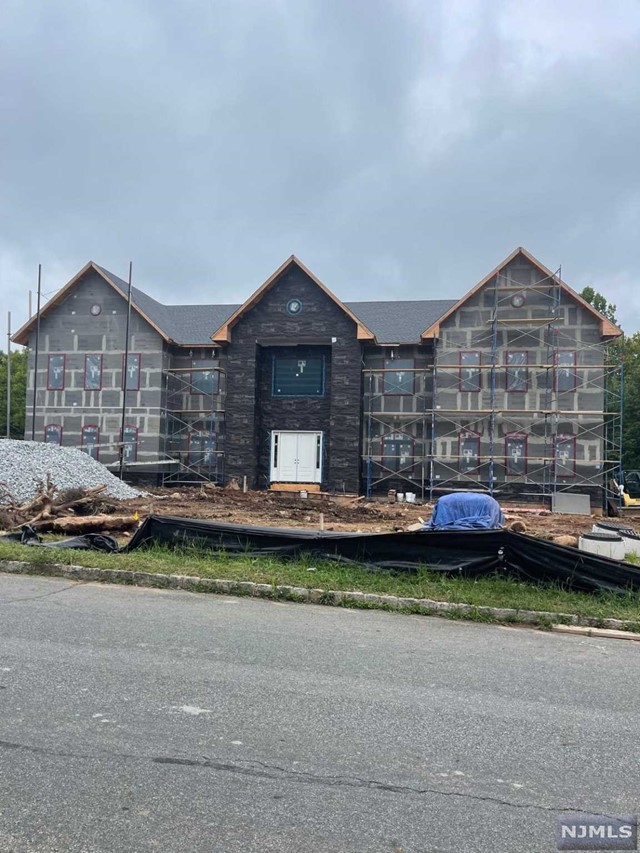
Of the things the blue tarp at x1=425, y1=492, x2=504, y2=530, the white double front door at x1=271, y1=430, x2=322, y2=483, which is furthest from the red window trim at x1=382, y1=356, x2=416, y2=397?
the blue tarp at x1=425, y1=492, x2=504, y2=530

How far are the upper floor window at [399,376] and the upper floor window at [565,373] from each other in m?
5.99

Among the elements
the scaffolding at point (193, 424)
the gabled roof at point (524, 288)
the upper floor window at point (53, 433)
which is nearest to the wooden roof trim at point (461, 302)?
the gabled roof at point (524, 288)

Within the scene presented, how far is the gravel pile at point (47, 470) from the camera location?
18.6m

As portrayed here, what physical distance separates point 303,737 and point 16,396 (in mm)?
54172

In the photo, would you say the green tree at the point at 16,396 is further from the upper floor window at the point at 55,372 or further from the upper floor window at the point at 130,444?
the upper floor window at the point at 130,444

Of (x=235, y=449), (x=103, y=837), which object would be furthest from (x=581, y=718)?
(x=235, y=449)

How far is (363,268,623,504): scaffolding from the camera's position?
83.7ft

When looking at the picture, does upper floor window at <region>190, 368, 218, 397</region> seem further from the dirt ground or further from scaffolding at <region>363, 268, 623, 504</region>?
scaffolding at <region>363, 268, 623, 504</region>

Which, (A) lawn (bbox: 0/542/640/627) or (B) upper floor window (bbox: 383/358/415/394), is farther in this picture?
(B) upper floor window (bbox: 383/358/415/394)

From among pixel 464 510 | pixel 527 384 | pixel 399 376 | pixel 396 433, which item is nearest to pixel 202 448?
pixel 396 433

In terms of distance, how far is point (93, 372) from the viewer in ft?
96.1

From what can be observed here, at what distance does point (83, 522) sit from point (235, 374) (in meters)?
16.0

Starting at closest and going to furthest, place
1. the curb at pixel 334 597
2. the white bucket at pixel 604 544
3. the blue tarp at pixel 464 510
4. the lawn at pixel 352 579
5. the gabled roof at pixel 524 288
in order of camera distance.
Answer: the curb at pixel 334 597, the lawn at pixel 352 579, the white bucket at pixel 604 544, the blue tarp at pixel 464 510, the gabled roof at pixel 524 288

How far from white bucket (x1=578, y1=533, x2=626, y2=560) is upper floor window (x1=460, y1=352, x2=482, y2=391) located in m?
17.1
